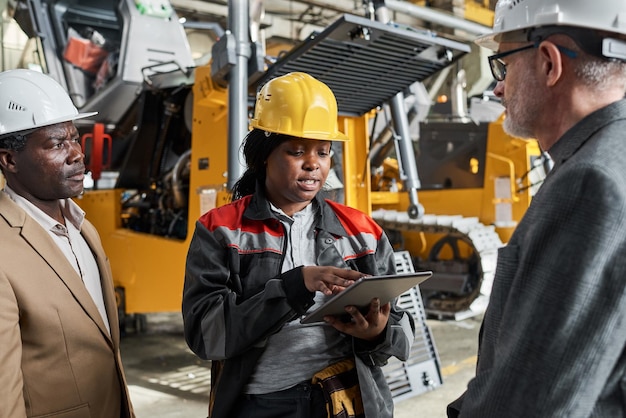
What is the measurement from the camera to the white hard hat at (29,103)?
1784 mm

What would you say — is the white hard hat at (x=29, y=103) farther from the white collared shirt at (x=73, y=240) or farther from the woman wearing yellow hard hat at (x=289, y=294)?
the woman wearing yellow hard hat at (x=289, y=294)

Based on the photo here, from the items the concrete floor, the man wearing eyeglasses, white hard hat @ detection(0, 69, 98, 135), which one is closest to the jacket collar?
A: the man wearing eyeglasses

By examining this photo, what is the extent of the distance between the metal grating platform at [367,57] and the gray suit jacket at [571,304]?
2590 millimetres

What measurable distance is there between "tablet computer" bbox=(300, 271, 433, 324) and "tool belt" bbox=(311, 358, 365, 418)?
181 millimetres

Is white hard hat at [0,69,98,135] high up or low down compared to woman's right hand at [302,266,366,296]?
up

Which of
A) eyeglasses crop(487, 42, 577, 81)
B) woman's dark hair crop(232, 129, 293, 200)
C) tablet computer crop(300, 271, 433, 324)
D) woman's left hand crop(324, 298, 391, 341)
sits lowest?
woman's left hand crop(324, 298, 391, 341)

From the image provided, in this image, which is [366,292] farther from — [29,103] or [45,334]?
[29,103]

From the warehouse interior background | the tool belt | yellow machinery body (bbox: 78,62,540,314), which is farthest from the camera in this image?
yellow machinery body (bbox: 78,62,540,314)

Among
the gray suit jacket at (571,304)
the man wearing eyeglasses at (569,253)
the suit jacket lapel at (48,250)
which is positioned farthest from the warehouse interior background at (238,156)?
the gray suit jacket at (571,304)

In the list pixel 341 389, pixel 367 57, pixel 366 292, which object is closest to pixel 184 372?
pixel 367 57

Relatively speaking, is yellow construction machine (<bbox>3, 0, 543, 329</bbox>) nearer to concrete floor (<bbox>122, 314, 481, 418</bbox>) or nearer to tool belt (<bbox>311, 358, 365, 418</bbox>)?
concrete floor (<bbox>122, 314, 481, 418</bbox>)

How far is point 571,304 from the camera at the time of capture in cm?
92

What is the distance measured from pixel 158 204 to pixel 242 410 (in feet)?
12.1

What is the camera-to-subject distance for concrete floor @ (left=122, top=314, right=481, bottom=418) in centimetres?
390
